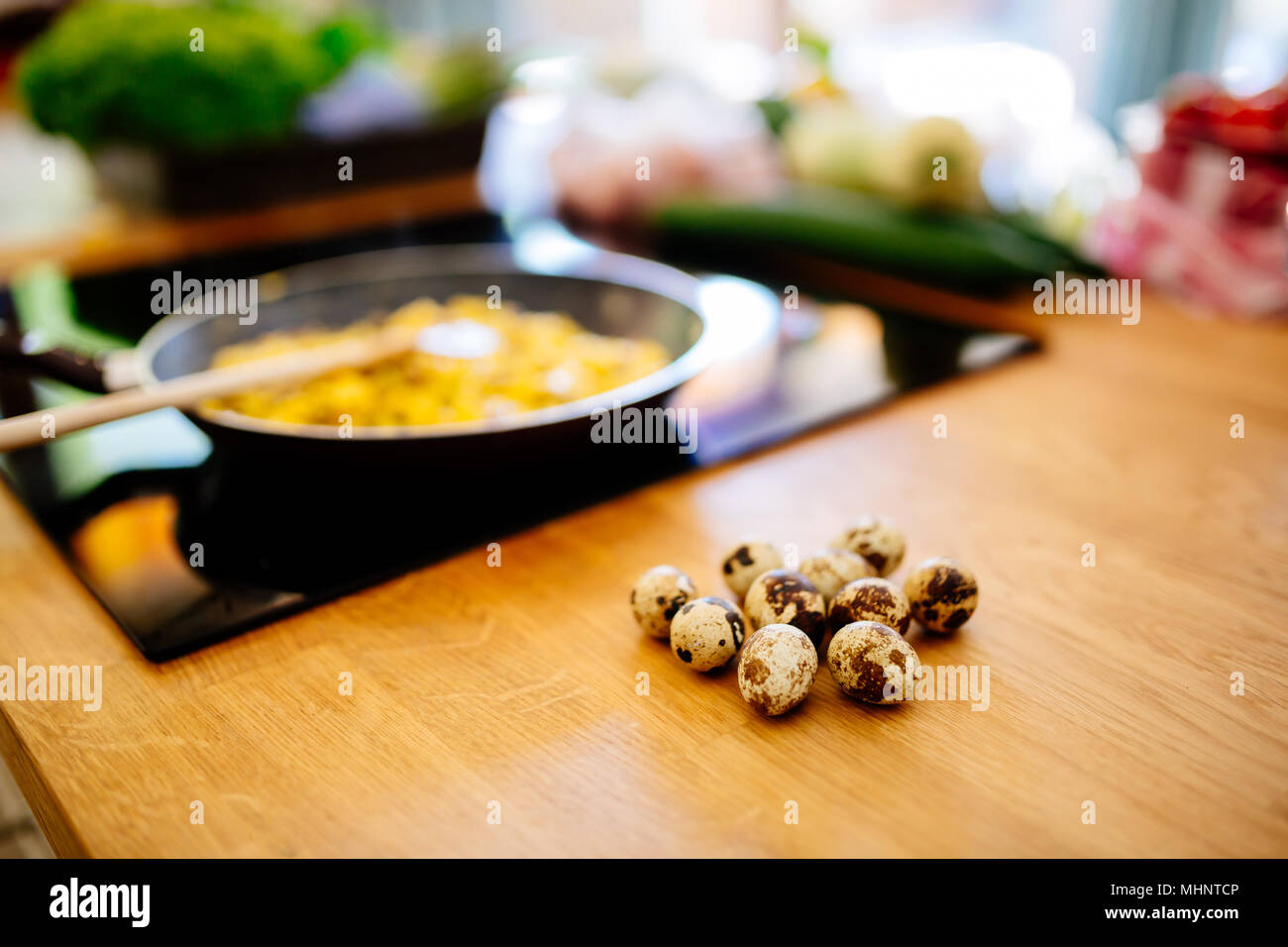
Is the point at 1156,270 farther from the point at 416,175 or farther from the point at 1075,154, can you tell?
the point at 416,175

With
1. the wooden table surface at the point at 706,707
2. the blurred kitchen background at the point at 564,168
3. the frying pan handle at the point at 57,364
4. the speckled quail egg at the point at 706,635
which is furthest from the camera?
the blurred kitchen background at the point at 564,168

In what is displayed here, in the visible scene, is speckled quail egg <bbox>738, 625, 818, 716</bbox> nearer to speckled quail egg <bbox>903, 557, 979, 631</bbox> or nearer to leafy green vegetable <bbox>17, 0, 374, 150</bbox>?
speckled quail egg <bbox>903, 557, 979, 631</bbox>

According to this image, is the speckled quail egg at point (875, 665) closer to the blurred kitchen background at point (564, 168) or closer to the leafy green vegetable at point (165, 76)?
the blurred kitchen background at point (564, 168)

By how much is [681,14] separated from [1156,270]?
11.7ft

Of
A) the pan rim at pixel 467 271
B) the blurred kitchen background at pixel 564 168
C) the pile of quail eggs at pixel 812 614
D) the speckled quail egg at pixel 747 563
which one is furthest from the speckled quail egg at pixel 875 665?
the blurred kitchen background at pixel 564 168

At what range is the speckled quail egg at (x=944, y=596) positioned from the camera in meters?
0.68

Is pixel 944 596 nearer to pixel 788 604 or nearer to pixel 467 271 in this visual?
pixel 788 604

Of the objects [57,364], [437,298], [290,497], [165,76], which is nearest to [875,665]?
[290,497]

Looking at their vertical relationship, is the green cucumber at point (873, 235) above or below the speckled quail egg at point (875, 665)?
above

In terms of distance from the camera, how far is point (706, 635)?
0.65 metres

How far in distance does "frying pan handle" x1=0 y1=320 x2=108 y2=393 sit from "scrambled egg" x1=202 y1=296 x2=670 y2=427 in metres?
0.09

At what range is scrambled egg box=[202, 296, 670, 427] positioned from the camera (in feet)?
3.17

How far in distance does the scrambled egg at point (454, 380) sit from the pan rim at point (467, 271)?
0.07 feet
